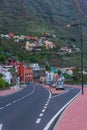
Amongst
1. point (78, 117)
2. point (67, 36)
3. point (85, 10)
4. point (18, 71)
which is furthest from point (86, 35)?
point (78, 117)

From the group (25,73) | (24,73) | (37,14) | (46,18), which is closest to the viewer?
(24,73)

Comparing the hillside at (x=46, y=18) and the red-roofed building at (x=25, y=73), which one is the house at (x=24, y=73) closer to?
the red-roofed building at (x=25, y=73)

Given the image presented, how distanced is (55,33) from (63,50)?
74.5 feet

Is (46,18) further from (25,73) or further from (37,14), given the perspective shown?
(25,73)

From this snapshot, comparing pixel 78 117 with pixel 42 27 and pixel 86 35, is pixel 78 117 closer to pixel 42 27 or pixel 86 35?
pixel 86 35

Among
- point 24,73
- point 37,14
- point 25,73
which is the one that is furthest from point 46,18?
point 24,73

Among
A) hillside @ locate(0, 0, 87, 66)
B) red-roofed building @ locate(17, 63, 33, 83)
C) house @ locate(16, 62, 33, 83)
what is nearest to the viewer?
house @ locate(16, 62, 33, 83)

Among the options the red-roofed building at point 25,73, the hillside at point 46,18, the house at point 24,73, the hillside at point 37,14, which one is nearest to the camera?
the house at point 24,73

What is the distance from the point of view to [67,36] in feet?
523

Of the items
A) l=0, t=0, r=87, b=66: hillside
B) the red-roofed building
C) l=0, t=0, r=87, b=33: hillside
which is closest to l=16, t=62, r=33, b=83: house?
the red-roofed building

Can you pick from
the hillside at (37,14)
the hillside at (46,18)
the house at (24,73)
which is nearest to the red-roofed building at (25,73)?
the house at (24,73)

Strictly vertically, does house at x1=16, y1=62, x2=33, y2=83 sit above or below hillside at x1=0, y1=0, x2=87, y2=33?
below

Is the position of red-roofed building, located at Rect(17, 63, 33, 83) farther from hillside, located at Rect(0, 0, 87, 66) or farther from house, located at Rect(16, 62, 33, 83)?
hillside, located at Rect(0, 0, 87, 66)

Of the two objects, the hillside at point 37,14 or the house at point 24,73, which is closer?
the house at point 24,73
